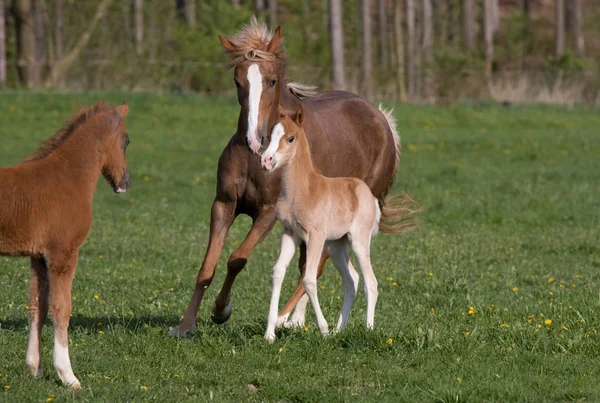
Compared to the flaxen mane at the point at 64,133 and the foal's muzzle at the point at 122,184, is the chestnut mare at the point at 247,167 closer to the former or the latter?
the foal's muzzle at the point at 122,184

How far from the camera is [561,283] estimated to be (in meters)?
10.6

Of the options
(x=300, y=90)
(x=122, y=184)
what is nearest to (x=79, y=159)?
(x=122, y=184)

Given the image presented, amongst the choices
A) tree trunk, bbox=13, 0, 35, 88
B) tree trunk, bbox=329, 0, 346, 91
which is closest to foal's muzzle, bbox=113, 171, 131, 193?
tree trunk, bbox=13, 0, 35, 88

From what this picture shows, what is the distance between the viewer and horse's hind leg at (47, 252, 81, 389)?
20.0 feet

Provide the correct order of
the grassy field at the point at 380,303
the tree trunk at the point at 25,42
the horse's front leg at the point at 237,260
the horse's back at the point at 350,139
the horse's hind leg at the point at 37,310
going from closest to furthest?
the grassy field at the point at 380,303 < the horse's hind leg at the point at 37,310 < the horse's front leg at the point at 237,260 < the horse's back at the point at 350,139 < the tree trunk at the point at 25,42

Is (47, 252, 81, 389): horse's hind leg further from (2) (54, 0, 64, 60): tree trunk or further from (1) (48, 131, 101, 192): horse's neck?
(2) (54, 0, 64, 60): tree trunk

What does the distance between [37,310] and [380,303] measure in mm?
3732

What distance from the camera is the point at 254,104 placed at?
770 cm

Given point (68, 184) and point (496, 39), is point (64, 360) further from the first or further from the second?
point (496, 39)

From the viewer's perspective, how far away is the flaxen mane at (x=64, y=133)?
21.2ft

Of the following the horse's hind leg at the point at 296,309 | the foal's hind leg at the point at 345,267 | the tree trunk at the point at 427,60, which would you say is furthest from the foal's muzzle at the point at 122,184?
the tree trunk at the point at 427,60

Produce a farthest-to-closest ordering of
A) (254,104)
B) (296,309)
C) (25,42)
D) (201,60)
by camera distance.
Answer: (201,60) < (25,42) < (296,309) < (254,104)

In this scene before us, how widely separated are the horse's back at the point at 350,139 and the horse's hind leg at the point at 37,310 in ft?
10.8

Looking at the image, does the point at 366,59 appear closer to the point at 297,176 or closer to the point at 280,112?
the point at 280,112
